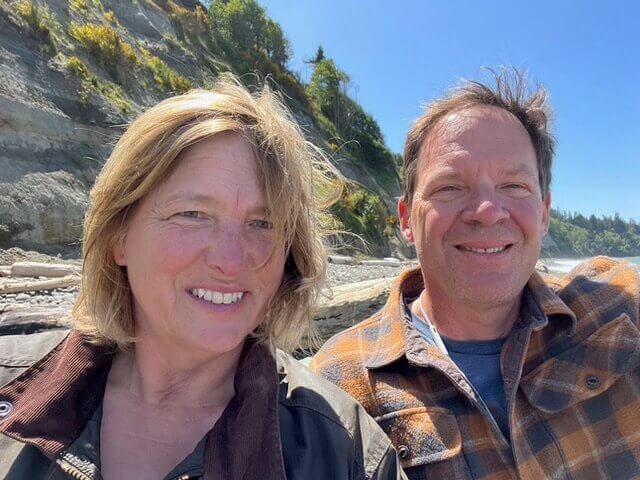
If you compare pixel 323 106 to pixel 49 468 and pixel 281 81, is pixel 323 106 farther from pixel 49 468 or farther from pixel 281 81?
pixel 49 468

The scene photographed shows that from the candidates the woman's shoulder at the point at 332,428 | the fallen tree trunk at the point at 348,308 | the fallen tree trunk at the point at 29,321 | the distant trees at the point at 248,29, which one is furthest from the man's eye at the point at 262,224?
the distant trees at the point at 248,29

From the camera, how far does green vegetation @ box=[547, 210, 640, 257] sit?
3780 inches

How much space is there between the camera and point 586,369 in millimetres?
1840

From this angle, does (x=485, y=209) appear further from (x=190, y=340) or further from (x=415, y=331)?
(x=190, y=340)

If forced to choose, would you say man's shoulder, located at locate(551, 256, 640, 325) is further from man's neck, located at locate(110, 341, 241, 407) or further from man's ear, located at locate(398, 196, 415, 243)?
man's neck, located at locate(110, 341, 241, 407)

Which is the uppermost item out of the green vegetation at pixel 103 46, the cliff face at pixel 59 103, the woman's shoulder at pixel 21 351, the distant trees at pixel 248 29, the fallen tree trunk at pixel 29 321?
the distant trees at pixel 248 29

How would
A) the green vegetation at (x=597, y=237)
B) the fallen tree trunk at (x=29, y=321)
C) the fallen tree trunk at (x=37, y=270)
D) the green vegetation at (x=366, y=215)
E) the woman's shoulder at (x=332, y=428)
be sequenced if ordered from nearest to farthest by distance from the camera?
the woman's shoulder at (x=332, y=428) < the fallen tree trunk at (x=29, y=321) < the fallen tree trunk at (x=37, y=270) < the green vegetation at (x=366, y=215) < the green vegetation at (x=597, y=237)

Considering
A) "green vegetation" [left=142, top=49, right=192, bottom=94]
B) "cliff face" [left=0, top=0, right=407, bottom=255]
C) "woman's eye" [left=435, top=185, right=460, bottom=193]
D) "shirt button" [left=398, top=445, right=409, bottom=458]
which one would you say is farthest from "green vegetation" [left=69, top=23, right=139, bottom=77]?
"shirt button" [left=398, top=445, right=409, bottom=458]

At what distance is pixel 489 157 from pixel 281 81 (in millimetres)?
33824

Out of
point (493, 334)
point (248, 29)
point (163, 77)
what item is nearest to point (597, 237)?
point (248, 29)

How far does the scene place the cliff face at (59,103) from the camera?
11727mm

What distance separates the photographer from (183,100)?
62.6 inches

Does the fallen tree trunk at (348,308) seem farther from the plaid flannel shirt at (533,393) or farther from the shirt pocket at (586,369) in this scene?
the shirt pocket at (586,369)

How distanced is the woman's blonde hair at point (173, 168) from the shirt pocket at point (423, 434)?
0.54 meters
